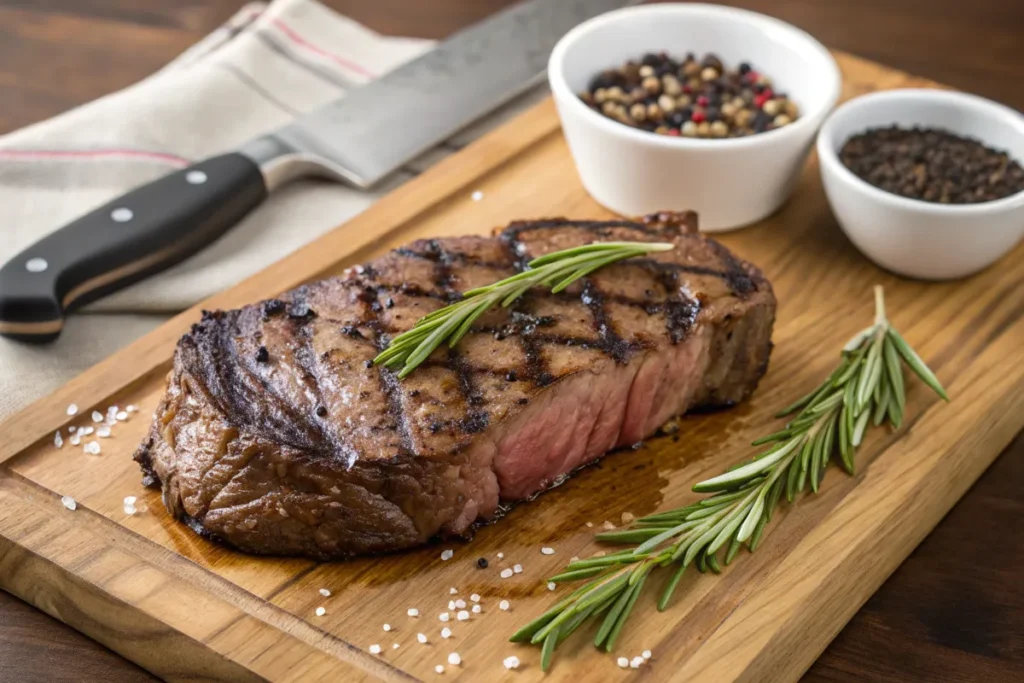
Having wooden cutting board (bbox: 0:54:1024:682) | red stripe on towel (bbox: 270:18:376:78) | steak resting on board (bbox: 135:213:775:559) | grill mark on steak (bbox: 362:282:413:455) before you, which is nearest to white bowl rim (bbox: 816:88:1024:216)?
wooden cutting board (bbox: 0:54:1024:682)

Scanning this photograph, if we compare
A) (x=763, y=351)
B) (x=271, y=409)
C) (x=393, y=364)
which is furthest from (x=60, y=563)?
(x=763, y=351)

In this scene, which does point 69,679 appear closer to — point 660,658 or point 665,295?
point 660,658

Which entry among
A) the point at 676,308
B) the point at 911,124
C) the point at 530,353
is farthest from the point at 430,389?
the point at 911,124

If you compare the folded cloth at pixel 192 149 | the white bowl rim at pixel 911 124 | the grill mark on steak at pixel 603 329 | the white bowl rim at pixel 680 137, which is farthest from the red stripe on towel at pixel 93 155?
the white bowl rim at pixel 911 124

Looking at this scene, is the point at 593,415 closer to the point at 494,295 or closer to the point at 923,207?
the point at 494,295

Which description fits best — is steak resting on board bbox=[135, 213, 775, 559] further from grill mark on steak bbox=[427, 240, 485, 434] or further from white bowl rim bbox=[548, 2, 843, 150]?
white bowl rim bbox=[548, 2, 843, 150]

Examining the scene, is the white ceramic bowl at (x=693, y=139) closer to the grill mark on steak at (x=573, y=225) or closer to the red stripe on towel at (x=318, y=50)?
the grill mark on steak at (x=573, y=225)
